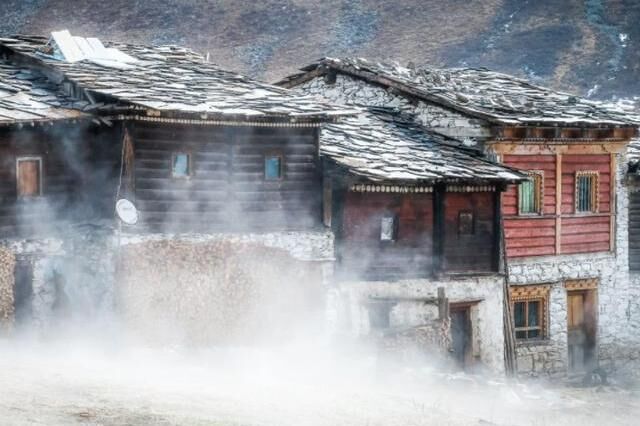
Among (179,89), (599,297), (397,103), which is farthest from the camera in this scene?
(599,297)

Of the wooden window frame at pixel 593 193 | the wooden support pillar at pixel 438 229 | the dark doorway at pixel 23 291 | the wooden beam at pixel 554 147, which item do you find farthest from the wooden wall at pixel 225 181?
the wooden window frame at pixel 593 193

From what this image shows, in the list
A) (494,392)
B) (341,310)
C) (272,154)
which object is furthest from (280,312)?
(494,392)

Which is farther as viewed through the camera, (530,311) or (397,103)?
(397,103)

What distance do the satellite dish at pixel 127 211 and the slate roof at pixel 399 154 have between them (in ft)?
14.7

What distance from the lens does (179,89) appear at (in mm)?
22922

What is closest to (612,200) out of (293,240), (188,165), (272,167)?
(293,240)

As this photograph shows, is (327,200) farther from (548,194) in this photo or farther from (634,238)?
(634,238)

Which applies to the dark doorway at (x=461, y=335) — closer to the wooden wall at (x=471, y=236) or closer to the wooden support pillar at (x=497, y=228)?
the wooden wall at (x=471, y=236)

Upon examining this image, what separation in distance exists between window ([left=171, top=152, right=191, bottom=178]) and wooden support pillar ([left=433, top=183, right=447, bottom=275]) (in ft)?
19.0

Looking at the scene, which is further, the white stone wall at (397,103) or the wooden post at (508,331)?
the white stone wall at (397,103)

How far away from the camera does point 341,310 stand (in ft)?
79.0

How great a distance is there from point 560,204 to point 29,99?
537 inches

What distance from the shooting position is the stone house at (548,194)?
91.0 ft

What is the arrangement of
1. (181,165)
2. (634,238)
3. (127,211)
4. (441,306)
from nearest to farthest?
1. (127,211)
2. (181,165)
3. (441,306)
4. (634,238)
